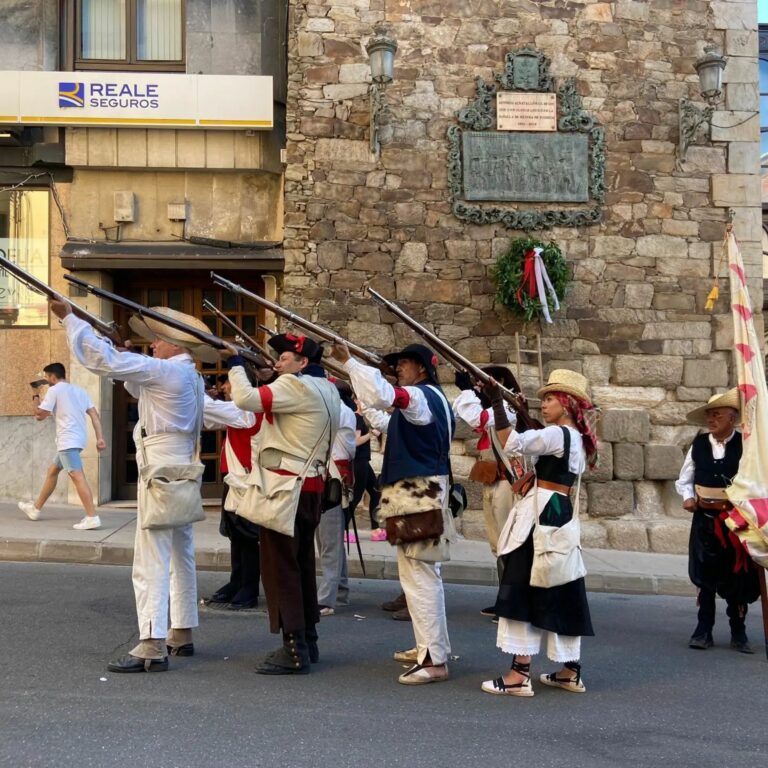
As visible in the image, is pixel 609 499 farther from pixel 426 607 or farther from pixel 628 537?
pixel 426 607

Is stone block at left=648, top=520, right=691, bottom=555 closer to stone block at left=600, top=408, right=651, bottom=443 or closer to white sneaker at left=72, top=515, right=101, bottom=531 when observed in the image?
stone block at left=600, top=408, right=651, bottom=443

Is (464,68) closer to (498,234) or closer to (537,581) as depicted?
(498,234)

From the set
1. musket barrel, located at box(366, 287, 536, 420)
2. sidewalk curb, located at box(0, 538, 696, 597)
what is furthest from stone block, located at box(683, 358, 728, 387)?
musket barrel, located at box(366, 287, 536, 420)

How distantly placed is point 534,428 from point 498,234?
591 centimetres

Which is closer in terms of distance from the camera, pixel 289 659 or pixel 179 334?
pixel 289 659

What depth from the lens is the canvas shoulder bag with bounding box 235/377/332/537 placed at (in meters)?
5.01

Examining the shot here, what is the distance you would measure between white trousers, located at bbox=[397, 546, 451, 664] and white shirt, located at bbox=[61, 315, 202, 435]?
150 cm

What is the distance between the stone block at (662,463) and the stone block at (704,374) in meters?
0.91

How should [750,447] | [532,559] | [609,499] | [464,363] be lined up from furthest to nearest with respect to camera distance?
[609,499] → [750,447] → [464,363] → [532,559]

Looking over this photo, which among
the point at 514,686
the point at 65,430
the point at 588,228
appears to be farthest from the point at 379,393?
the point at 588,228

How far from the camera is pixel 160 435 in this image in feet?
17.2

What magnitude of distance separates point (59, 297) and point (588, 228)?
A: 25.3 ft

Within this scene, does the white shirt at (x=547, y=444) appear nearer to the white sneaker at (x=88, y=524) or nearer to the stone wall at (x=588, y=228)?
the stone wall at (x=588, y=228)

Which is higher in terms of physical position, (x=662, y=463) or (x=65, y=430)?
(x=65, y=430)
